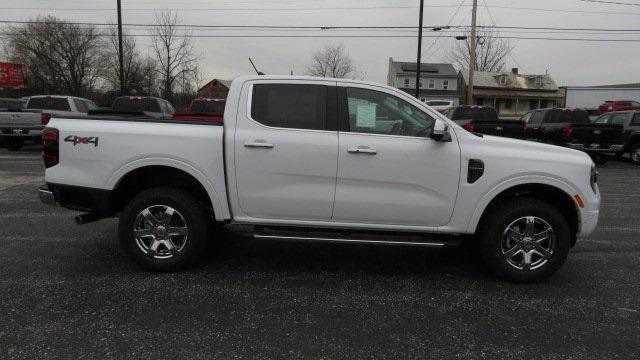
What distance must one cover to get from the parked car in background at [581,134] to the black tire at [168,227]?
43.5ft

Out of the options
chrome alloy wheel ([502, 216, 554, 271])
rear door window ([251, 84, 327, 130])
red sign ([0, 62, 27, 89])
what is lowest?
chrome alloy wheel ([502, 216, 554, 271])

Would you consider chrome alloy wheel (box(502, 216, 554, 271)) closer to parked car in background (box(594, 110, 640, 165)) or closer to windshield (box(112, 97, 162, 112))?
parked car in background (box(594, 110, 640, 165))

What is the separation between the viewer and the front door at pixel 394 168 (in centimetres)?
437

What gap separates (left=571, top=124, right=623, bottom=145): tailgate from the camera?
47.2 feet

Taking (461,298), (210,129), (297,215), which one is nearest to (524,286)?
(461,298)

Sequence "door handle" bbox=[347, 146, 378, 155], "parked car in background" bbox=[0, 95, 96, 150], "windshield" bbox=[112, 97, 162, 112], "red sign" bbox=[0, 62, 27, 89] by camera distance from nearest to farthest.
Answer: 1. "door handle" bbox=[347, 146, 378, 155]
2. "parked car in background" bbox=[0, 95, 96, 150]
3. "windshield" bbox=[112, 97, 162, 112]
4. "red sign" bbox=[0, 62, 27, 89]

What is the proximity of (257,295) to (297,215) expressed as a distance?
820 millimetres

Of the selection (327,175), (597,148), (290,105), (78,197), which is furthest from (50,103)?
(597,148)

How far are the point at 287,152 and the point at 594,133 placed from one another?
1323cm

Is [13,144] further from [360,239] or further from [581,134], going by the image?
[581,134]

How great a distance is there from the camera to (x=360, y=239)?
4.47 m

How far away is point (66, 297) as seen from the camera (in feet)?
13.2

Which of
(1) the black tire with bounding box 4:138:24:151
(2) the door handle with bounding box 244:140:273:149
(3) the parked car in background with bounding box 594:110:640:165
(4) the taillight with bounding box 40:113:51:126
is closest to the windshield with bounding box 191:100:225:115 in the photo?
(4) the taillight with bounding box 40:113:51:126

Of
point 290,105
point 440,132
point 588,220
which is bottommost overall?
point 588,220
